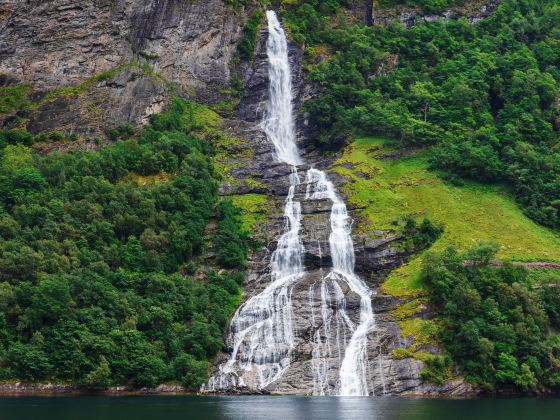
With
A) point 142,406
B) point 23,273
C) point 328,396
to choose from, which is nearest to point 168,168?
point 23,273

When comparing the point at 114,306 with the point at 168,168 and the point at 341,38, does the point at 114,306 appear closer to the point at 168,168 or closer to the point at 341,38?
the point at 168,168

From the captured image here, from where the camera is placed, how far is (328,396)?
70.2 meters

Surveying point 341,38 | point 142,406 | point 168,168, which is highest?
point 341,38

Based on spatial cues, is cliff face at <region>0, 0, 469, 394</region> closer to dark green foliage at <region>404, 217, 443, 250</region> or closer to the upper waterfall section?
the upper waterfall section

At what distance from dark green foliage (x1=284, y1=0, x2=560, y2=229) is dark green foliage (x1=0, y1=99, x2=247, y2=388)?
24.5 m

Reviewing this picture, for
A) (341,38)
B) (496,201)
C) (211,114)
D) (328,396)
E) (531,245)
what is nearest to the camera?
(328,396)

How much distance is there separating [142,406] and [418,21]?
93.7 meters

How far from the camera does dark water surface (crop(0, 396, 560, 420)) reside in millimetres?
50531

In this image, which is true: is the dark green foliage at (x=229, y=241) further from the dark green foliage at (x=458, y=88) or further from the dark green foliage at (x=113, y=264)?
the dark green foliage at (x=458, y=88)

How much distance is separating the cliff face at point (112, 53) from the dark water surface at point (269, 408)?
187ft

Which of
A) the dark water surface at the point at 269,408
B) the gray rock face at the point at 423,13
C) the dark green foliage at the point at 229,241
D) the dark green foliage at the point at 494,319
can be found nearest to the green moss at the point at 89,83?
the dark green foliage at the point at 229,241

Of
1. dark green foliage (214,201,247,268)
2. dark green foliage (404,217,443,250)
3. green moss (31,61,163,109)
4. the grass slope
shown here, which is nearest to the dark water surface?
the grass slope

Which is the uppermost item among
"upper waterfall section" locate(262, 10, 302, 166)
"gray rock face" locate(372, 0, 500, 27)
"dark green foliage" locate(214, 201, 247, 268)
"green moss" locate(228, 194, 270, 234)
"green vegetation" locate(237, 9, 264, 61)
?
"gray rock face" locate(372, 0, 500, 27)

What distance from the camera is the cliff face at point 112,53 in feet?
369
